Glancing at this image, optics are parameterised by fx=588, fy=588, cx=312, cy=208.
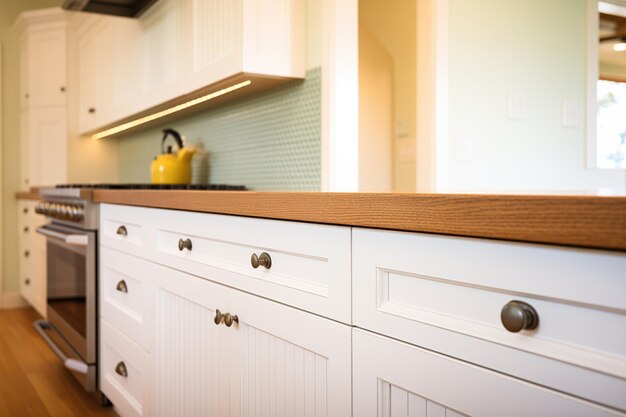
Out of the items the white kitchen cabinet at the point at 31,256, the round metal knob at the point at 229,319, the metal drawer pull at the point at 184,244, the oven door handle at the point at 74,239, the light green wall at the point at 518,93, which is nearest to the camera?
the round metal knob at the point at 229,319

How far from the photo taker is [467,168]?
247cm

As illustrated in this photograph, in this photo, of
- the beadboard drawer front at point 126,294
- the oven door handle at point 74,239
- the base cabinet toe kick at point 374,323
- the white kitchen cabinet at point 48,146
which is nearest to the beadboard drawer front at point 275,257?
the base cabinet toe kick at point 374,323

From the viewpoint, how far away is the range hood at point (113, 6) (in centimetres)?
302

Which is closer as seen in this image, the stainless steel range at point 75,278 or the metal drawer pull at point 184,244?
the metal drawer pull at point 184,244

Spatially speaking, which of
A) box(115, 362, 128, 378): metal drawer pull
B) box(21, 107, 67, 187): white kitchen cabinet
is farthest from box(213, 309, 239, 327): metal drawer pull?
box(21, 107, 67, 187): white kitchen cabinet

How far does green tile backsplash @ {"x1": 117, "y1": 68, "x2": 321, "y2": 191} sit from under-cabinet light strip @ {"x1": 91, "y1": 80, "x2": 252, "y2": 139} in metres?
0.14

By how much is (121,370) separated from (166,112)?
1.55 m

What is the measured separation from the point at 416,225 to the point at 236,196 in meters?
0.58

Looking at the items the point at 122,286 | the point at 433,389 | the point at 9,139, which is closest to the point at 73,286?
the point at 122,286

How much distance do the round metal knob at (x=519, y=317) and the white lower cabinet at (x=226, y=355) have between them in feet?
1.11

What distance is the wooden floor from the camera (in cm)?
238

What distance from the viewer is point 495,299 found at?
70 cm

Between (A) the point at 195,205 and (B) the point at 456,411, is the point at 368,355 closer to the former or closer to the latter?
(B) the point at 456,411

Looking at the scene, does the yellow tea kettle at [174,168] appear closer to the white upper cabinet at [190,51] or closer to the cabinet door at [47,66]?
the white upper cabinet at [190,51]
